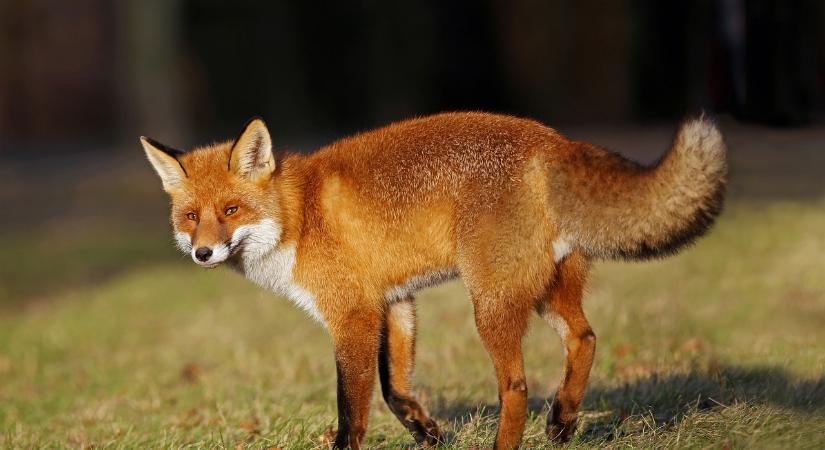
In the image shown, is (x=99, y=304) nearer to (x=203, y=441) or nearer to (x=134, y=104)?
(x=203, y=441)

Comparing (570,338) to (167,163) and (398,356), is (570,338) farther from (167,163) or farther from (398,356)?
(167,163)

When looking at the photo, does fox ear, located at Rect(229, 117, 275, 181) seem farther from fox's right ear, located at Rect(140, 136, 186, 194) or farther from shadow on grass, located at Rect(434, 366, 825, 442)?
shadow on grass, located at Rect(434, 366, 825, 442)

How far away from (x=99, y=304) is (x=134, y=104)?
11577 millimetres

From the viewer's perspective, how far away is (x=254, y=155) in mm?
5805

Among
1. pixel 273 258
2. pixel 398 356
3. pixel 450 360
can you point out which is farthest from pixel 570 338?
pixel 450 360

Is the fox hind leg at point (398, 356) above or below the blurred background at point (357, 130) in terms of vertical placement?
above

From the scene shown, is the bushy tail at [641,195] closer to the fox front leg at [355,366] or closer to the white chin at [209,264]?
the fox front leg at [355,366]

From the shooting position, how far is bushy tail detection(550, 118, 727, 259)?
4922 millimetres

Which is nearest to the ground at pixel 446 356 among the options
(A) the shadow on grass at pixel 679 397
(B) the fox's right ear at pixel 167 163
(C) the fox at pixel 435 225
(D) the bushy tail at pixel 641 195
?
(A) the shadow on grass at pixel 679 397

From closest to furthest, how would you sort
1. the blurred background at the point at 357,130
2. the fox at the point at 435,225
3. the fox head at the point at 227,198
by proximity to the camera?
the fox at the point at 435,225 < the fox head at the point at 227,198 < the blurred background at the point at 357,130

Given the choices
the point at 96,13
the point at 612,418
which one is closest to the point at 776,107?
the point at 612,418

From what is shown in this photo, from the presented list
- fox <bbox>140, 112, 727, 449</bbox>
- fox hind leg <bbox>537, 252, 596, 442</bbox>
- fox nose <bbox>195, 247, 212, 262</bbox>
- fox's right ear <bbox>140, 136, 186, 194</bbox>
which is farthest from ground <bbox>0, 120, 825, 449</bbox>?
fox's right ear <bbox>140, 136, 186, 194</bbox>

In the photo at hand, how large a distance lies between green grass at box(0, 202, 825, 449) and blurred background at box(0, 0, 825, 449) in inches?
1.2

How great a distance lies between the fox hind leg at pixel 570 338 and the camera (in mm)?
5410
